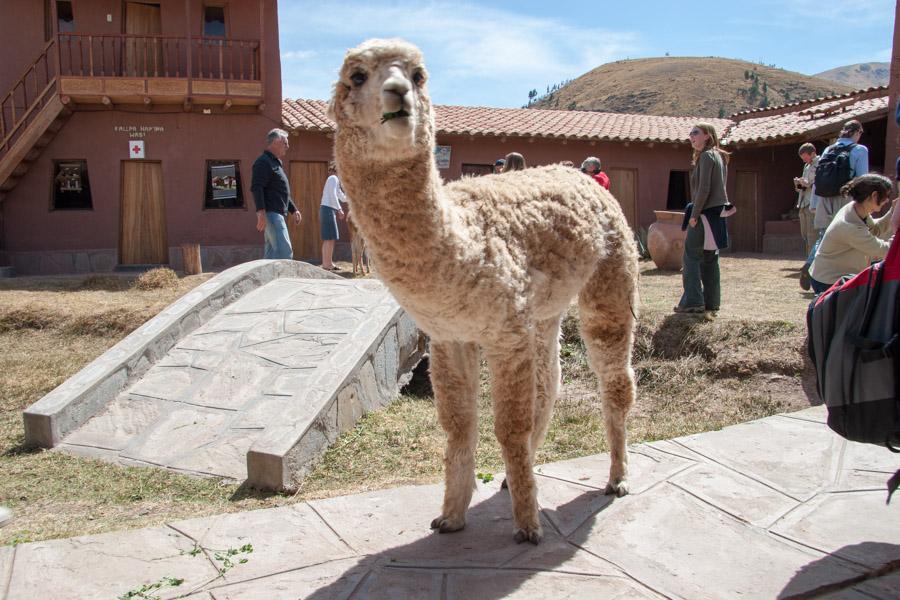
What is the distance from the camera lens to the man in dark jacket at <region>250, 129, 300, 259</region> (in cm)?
725

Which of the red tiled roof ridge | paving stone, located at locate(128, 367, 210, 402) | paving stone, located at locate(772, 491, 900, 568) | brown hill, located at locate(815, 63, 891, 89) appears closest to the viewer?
paving stone, located at locate(772, 491, 900, 568)

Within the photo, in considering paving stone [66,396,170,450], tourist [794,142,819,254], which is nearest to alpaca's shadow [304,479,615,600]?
paving stone [66,396,170,450]

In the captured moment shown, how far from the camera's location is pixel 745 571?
2607mm

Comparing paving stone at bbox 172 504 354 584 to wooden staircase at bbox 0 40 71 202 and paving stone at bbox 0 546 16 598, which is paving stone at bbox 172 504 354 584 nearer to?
paving stone at bbox 0 546 16 598

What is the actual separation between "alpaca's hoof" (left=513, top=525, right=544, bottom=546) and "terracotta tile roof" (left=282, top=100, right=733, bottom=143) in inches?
561

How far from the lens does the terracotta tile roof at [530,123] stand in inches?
675

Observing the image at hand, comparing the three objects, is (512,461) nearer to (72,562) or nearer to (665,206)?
(72,562)

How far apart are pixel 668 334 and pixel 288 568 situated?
4.83 metres

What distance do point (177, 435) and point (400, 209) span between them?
9.52 feet

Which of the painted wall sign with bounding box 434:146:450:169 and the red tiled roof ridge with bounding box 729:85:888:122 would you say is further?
the red tiled roof ridge with bounding box 729:85:888:122

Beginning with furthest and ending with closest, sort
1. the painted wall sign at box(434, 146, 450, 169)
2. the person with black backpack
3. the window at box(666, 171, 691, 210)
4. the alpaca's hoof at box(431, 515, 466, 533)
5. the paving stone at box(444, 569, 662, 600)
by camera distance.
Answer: the window at box(666, 171, 691, 210) < the painted wall sign at box(434, 146, 450, 169) < the person with black backpack < the alpaca's hoof at box(431, 515, 466, 533) < the paving stone at box(444, 569, 662, 600)

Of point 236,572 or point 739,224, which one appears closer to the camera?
point 236,572

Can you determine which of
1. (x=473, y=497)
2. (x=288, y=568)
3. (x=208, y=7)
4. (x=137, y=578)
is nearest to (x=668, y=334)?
(x=473, y=497)

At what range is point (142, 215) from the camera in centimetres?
1605
